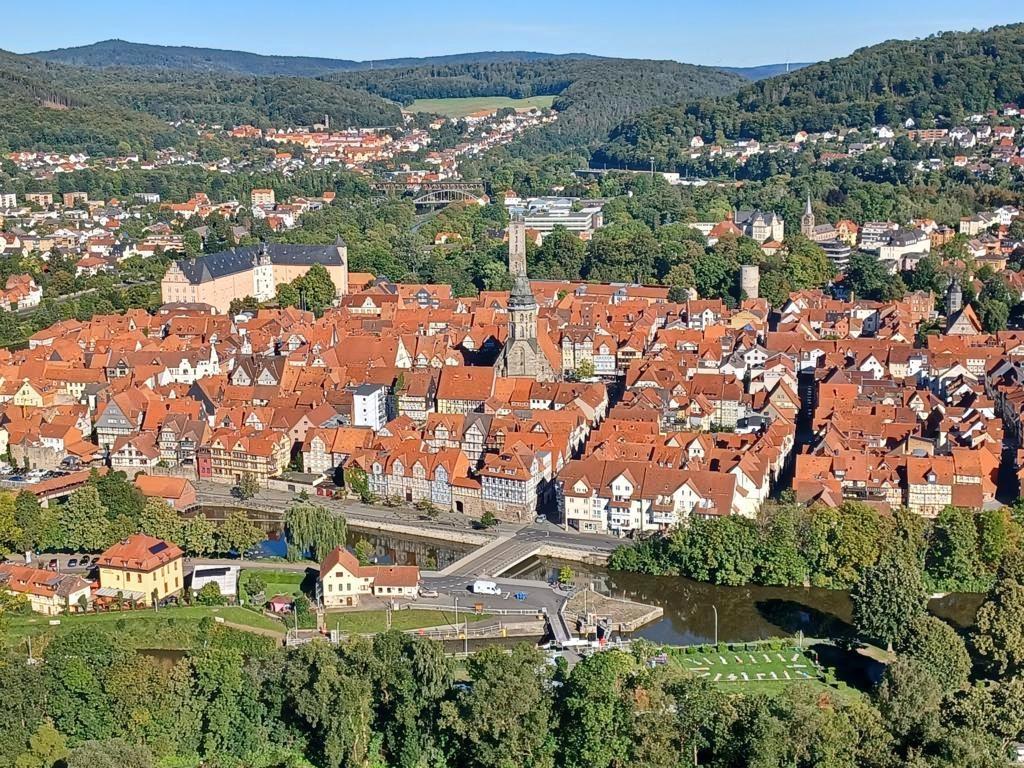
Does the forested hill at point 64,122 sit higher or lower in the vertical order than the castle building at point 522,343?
higher

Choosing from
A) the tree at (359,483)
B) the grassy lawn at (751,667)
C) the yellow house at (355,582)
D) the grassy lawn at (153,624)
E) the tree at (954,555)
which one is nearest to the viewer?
the grassy lawn at (751,667)

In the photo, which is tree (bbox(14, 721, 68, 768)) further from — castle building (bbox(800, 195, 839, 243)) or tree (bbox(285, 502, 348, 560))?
castle building (bbox(800, 195, 839, 243))

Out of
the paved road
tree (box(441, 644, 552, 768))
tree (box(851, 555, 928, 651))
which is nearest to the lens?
tree (box(441, 644, 552, 768))

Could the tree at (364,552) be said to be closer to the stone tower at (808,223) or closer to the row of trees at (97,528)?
the row of trees at (97,528)

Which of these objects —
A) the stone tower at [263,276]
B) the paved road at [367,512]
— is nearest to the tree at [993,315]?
the paved road at [367,512]

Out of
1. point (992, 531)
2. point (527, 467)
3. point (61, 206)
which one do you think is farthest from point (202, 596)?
point (61, 206)

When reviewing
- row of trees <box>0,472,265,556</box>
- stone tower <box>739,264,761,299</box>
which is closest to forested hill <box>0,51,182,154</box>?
stone tower <box>739,264,761,299</box>
